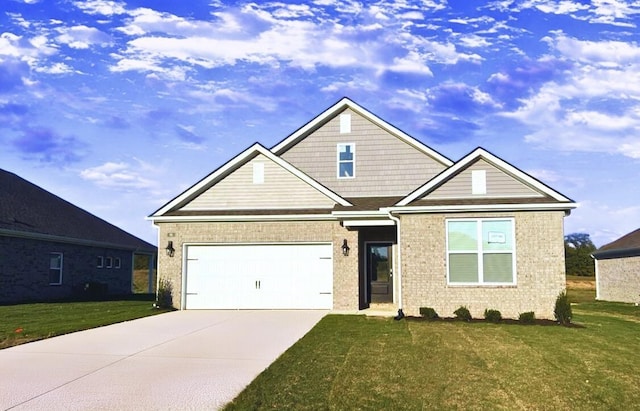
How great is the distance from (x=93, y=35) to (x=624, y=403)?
49.9ft

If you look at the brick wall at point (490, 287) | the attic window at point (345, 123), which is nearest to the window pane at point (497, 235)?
the brick wall at point (490, 287)

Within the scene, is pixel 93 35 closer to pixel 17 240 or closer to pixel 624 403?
pixel 17 240

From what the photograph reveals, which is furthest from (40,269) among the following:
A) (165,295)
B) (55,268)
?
(165,295)

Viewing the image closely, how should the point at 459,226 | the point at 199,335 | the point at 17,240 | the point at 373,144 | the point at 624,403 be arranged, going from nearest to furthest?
the point at 624,403 < the point at 199,335 < the point at 459,226 < the point at 373,144 < the point at 17,240

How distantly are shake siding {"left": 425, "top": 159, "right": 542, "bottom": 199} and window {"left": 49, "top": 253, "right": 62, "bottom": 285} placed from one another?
16326 mm

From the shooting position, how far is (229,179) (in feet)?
58.3

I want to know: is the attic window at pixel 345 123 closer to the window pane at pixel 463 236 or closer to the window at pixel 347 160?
the window at pixel 347 160

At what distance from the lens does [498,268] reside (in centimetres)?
1390

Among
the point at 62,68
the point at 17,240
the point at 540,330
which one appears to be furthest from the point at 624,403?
the point at 17,240

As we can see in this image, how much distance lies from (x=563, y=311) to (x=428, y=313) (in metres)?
3.29

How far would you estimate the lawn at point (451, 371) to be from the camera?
6242mm

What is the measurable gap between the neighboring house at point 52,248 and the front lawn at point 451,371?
1397 cm

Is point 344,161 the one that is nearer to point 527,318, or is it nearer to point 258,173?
point 258,173

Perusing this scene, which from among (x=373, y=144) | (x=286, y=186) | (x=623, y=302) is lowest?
(x=623, y=302)
